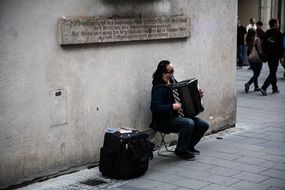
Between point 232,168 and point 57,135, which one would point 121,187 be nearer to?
point 57,135

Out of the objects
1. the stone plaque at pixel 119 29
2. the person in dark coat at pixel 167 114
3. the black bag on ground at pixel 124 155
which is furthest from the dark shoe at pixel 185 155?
the stone plaque at pixel 119 29

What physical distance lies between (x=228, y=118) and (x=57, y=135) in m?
4.02

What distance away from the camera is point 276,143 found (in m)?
8.48

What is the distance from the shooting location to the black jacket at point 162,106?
7.12m

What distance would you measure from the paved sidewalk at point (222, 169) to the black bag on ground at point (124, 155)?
0.12 metres

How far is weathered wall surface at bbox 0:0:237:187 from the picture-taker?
19.4 feet

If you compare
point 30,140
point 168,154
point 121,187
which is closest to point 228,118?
point 168,154

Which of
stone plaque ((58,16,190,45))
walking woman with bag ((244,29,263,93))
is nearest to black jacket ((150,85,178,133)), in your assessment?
stone plaque ((58,16,190,45))

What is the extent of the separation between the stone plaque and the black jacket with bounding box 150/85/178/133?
32.0 inches

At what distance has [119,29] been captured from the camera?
709 cm

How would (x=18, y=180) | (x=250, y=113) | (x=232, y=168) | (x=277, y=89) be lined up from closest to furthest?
(x=18, y=180) < (x=232, y=168) < (x=250, y=113) < (x=277, y=89)

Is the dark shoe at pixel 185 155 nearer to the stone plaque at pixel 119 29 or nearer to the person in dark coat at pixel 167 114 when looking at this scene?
the person in dark coat at pixel 167 114

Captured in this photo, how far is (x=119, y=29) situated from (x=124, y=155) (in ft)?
5.76

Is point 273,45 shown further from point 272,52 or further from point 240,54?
point 240,54
